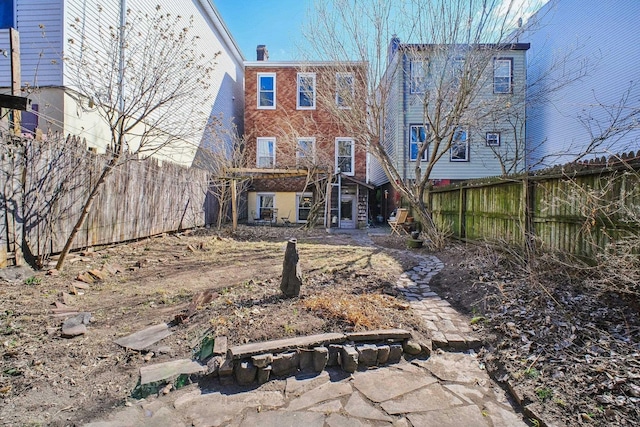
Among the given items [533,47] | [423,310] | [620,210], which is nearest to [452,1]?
[620,210]

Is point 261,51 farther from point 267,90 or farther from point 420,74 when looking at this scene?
point 420,74

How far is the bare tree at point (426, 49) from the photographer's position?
725 cm

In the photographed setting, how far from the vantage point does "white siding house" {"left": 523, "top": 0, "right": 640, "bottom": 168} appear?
1003cm

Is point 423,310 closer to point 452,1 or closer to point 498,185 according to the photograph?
point 498,185

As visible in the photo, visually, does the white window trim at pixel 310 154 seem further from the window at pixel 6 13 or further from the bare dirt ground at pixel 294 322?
the window at pixel 6 13

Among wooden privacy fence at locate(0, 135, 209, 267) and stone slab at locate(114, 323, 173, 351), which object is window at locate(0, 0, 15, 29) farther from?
stone slab at locate(114, 323, 173, 351)

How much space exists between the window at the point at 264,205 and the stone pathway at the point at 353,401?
13.3 metres

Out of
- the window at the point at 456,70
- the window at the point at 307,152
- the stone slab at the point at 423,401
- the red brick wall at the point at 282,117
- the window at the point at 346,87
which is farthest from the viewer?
the red brick wall at the point at 282,117

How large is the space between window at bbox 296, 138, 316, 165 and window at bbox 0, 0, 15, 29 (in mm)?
8676

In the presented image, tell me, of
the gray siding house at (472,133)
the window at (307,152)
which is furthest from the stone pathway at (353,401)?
the window at (307,152)

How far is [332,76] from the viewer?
896cm

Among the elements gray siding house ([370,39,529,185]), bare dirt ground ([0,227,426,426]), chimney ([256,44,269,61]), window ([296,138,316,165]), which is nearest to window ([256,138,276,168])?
window ([296,138,316,165])

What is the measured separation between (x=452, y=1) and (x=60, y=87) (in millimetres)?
8714

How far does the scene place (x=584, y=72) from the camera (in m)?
11.6
